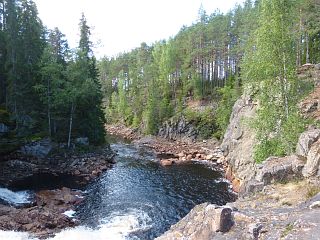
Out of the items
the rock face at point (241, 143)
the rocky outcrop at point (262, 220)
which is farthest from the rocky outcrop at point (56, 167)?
the rocky outcrop at point (262, 220)

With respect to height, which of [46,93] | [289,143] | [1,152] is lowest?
[1,152]

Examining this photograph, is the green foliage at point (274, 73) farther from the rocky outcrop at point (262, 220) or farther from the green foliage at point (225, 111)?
the green foliage at point (225, 111)

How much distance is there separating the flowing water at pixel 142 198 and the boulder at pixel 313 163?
10.7m

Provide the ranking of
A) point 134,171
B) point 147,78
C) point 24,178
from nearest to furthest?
point 24,178 < point 134,171 < point 147,78

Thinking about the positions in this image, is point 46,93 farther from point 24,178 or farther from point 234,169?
point 234,169

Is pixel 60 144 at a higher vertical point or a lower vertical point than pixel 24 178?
higher

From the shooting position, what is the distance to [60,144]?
4434 centimetres

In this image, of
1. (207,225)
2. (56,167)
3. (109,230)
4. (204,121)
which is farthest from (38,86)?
(207,225)

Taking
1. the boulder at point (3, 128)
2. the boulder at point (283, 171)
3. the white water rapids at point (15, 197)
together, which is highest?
the boulder at point (3, 128)

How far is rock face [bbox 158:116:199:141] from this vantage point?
62.5m

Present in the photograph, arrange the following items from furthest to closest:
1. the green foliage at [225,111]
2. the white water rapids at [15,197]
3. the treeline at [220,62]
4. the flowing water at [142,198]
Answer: the green foliage at [225,111] → the white water rapids at [15,197] → the treeline at [220,62] → the flowing water at [142,198]

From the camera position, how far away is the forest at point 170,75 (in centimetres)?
2327

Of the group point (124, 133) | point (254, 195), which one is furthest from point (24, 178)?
point (124, 133)

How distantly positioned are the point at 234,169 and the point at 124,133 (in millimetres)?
49740
